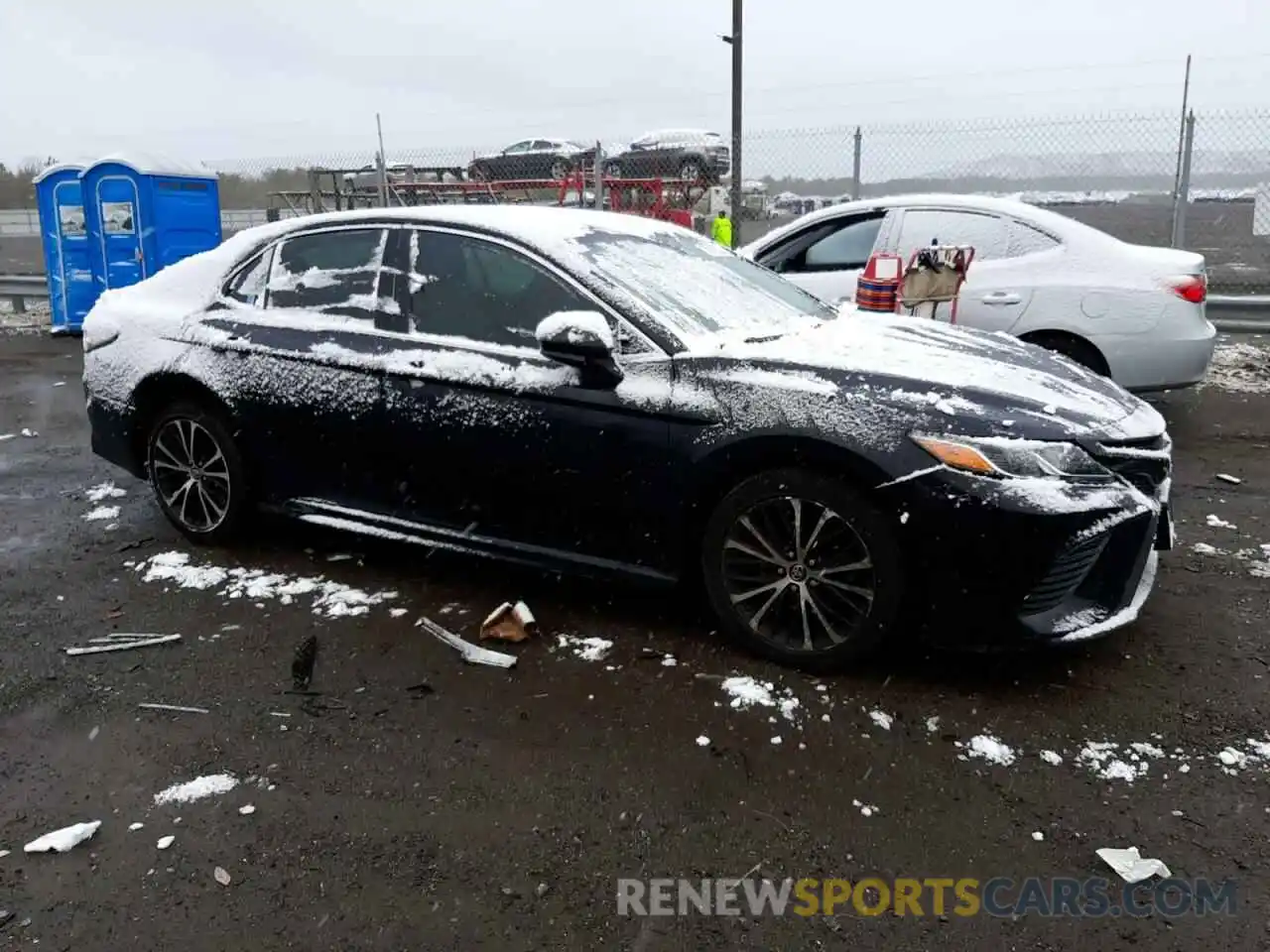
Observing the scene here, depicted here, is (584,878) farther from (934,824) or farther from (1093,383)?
(1093,383)

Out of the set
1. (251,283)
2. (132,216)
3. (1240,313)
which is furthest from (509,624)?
(132,216)

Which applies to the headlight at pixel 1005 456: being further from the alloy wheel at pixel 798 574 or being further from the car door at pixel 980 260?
the car door at pixel 980 260

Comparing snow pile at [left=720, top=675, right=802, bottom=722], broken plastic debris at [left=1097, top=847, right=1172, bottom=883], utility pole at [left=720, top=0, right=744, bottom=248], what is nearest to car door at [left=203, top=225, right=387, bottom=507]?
snow pile at [left=720, top=675, right=802, bottom=722]

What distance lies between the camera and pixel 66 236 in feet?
37.8

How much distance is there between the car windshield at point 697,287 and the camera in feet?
11.5

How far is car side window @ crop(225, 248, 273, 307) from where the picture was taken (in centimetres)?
423

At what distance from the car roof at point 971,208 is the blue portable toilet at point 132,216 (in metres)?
8.07

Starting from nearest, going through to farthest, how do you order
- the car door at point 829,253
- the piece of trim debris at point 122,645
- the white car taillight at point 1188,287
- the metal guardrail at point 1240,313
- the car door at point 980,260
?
the piece of trim debris at point 122,645 → the white car taillight at point 1188,287 → the car door at point 980,260 → the car door at point 829,253 → the metal guardrail at point 1240,313

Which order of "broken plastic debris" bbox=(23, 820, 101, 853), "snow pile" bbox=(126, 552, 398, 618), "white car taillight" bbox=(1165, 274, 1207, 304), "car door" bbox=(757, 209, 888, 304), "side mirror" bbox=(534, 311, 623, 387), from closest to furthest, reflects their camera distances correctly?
"broken plastic debris" bbox=(23, 820, 101, 853), "side mirror" bbox=(534, 311, 623, 387), "snow pile" bbox=(126, 552, 398, 618), "white car taillight" bbox=(1165, 274, 1207, 304), "car door" bbox=(757, 209, 888, 304)

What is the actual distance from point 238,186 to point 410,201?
849cm

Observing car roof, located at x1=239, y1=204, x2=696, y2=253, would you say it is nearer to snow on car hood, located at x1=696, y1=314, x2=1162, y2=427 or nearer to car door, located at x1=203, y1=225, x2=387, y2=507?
car door, located at x1=203, y1=225, x2=387, y2=507

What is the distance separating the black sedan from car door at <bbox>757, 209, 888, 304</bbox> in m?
2.22

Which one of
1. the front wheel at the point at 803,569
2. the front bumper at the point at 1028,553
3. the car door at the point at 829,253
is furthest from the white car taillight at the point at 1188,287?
the front wheel at the point at 803,569

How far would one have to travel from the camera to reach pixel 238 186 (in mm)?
19969
